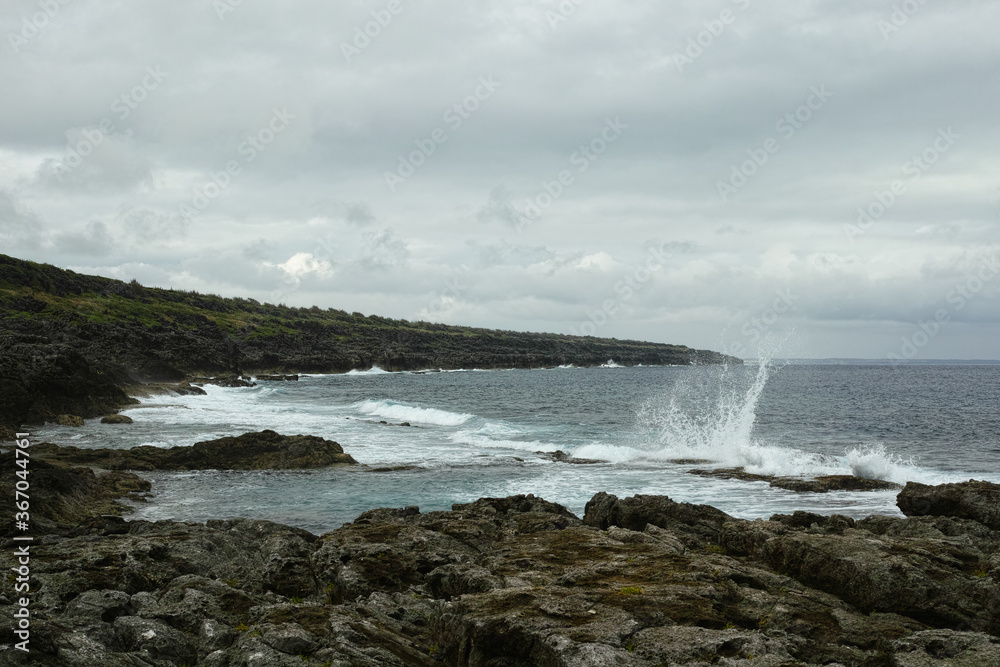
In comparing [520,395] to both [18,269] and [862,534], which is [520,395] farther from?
[18,269]

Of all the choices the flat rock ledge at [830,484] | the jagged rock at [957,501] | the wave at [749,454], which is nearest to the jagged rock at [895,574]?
A: the jagged rock at [957,501]

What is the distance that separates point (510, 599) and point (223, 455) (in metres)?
27.5

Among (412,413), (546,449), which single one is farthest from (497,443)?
(412,413)

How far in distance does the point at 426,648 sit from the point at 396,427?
1691 inches

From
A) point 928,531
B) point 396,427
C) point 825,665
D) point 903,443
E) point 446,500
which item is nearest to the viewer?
point 825,665

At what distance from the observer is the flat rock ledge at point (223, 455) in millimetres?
30734

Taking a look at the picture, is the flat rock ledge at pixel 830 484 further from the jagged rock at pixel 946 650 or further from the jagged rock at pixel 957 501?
the jagged rock at pixel 946 650

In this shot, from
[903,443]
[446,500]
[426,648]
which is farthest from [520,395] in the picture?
[426,648]

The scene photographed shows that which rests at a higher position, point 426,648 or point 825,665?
point 825,665

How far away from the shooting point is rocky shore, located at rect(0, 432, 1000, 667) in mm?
8242

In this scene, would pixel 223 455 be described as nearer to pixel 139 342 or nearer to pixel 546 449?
pixel 546 449

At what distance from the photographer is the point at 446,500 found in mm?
26281

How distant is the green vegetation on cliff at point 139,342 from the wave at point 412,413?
23.1 m

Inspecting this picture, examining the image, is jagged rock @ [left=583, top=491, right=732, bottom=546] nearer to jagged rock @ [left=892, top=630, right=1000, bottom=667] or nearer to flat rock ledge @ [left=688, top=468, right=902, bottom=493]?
jagged rock @ [left=892, top=630, right=1000, bottom=667]
